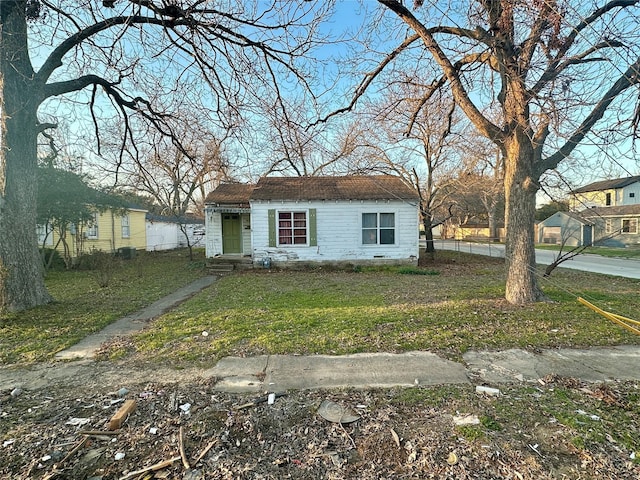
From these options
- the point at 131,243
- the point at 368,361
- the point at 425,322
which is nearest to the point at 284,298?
the point at 425,322

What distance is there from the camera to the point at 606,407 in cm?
280

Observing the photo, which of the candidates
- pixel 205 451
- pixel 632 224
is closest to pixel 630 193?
pixel 632 224

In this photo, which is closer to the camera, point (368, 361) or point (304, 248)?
point (368, 361)

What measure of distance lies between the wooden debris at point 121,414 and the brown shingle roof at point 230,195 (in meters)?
11.7

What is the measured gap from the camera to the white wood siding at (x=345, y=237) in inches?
523

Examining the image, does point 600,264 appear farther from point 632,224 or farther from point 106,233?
point 106,233

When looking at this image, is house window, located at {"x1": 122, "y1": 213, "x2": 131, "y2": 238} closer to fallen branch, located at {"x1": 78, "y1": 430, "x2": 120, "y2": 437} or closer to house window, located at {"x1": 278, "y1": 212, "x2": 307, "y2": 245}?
house window, located at {"x1": 278, "y1": 212, "x2": 307, "y2": 245}

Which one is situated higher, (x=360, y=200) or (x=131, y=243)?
(x=360, y=200)

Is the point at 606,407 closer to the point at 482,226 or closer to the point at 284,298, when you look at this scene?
the point at 284,298

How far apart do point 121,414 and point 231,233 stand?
12.9 m

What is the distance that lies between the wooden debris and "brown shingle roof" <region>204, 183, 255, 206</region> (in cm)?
1170

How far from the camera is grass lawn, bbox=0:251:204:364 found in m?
4.47

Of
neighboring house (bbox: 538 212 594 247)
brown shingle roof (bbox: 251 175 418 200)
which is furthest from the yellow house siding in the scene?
neighboring house (bbox: 538 212 594 247)

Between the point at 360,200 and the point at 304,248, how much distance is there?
10.0 ft
